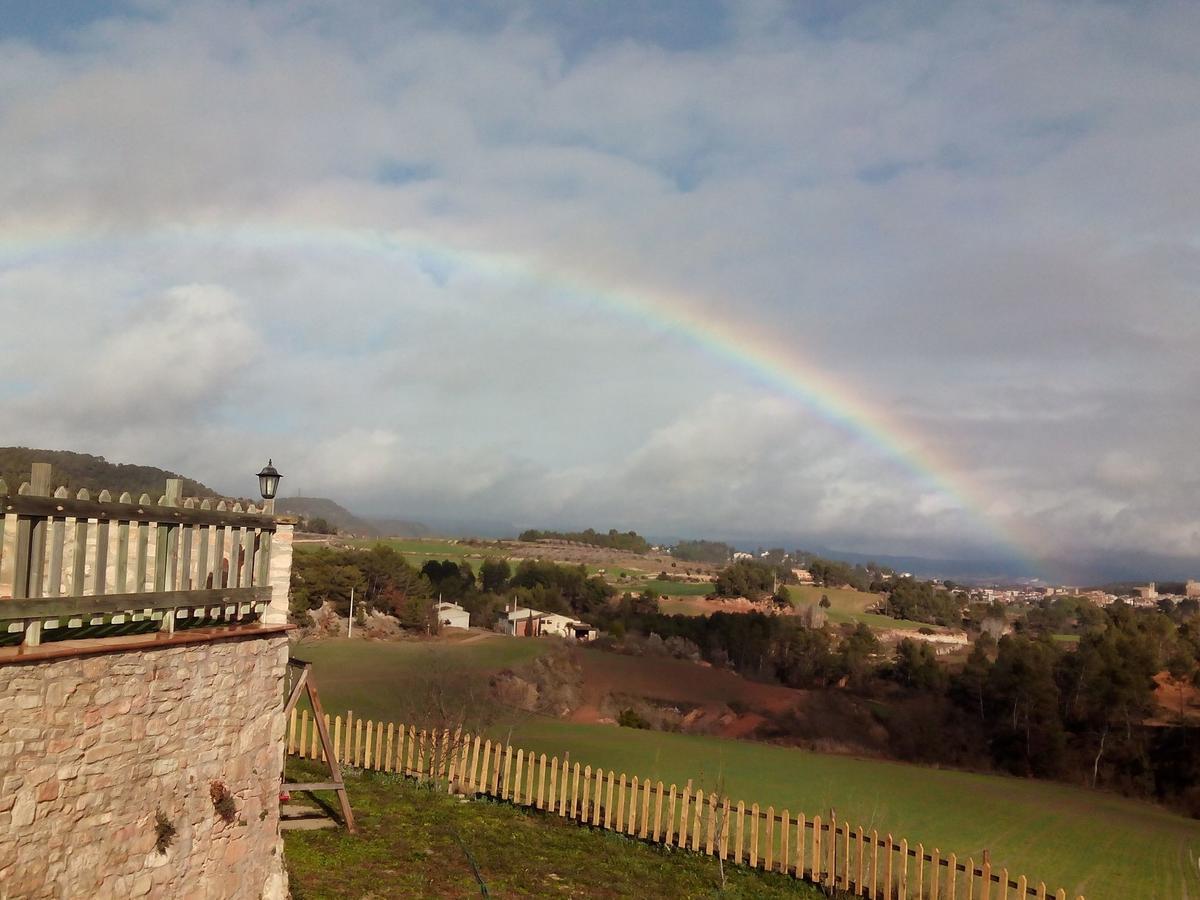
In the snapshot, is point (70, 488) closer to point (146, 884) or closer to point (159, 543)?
point (159, 543)

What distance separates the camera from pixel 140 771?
227 inches

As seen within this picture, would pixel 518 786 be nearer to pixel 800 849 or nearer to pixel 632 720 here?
pixel 800 849

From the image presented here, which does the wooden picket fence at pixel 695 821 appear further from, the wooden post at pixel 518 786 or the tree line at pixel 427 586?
the tree line at pixel 427 586

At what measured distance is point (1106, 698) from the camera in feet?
177

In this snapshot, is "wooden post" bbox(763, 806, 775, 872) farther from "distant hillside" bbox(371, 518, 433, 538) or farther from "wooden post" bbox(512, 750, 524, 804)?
"distant hillside" bbox(371, 518, 433, 538)

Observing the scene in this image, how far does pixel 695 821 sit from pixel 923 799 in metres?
17.6

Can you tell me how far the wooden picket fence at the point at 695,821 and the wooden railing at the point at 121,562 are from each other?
832 centimetres

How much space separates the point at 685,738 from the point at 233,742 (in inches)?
1185

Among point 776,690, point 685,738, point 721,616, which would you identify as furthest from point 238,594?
point 721,616

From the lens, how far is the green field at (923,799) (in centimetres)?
2197

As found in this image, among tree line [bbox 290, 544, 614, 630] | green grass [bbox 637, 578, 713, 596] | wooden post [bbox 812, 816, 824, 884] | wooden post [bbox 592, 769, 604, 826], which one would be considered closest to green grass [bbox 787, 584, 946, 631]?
green grass [bbox 637, 578, 713, 596]

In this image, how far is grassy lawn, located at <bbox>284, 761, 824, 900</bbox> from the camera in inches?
413

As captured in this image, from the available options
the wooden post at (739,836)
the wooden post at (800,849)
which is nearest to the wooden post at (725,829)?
the wooden post at (739,836)

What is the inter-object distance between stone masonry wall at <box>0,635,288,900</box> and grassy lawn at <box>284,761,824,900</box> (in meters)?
2.62
